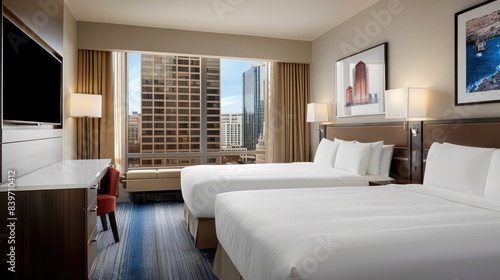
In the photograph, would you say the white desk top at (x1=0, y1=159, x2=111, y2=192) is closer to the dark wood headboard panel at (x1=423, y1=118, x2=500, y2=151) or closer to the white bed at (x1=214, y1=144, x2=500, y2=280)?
the white bed at (x1=214, y1=144, x2=500, y2=280)

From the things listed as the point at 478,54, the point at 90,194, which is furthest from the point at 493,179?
the point at 90,194

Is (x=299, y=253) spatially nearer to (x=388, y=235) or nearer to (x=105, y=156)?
(x=388, y=235)

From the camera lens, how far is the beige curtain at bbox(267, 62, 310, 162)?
20.4 feet

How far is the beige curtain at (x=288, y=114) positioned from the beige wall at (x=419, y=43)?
3.98ft

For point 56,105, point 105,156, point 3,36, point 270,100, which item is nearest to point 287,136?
point 270,100

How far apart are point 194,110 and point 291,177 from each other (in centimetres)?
322

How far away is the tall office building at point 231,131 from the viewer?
6500mm

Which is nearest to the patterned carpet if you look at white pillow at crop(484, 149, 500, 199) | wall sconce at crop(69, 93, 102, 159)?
wall sconce at crop(69, 93, 102, 159)

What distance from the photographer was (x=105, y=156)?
209 inches

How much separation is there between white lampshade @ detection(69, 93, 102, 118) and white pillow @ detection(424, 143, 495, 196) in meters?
4.14

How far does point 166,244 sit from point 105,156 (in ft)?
8.05

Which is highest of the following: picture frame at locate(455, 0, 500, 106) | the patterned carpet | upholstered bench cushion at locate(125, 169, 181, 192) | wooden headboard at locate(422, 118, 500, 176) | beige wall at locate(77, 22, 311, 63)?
beige wall at locate(77, 22, 311, 63)

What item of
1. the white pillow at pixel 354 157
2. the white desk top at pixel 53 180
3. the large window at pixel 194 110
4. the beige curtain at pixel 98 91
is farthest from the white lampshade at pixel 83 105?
the white pillow at pixel 354 157

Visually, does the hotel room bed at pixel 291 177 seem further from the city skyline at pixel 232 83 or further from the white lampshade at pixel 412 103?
the city skyline at pixel 232 83
